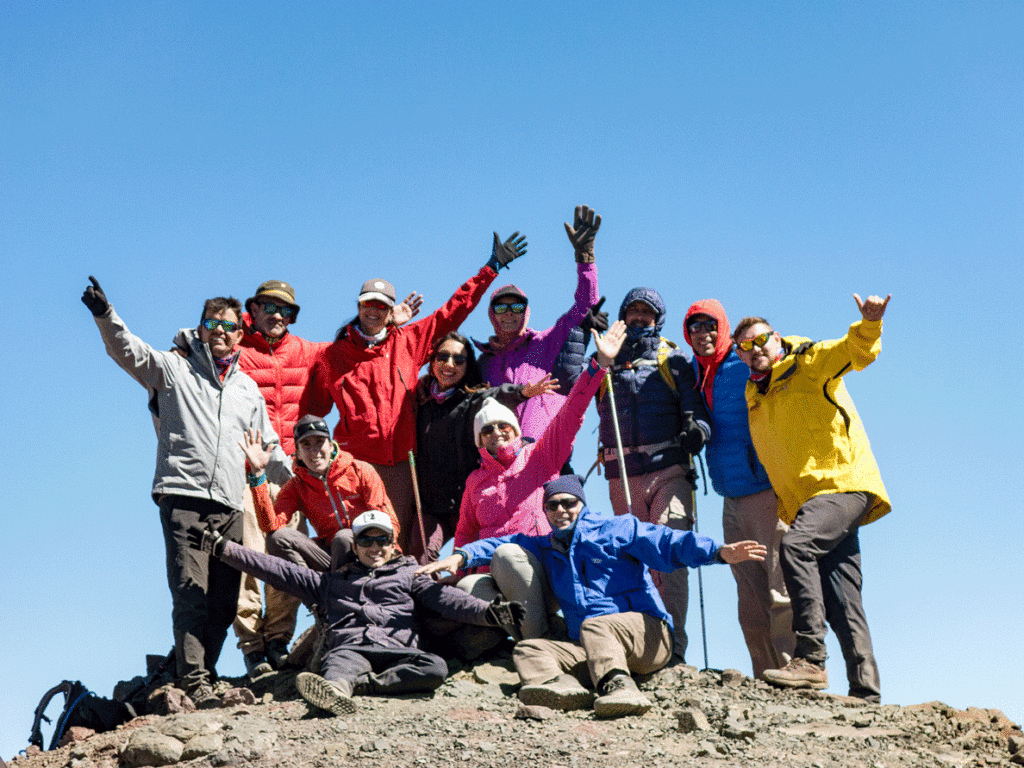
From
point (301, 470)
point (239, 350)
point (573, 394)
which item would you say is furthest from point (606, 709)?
point (239, 350)

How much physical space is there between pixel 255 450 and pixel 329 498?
82 cm

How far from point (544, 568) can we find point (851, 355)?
3177 millimetres

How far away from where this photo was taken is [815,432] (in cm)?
1080

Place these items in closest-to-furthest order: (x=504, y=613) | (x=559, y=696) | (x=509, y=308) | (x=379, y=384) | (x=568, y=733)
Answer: (x=568, y=733) < (x=559, y=696) < (x=504, y=613) < (x=379, y=384) < (x=509, y=308)

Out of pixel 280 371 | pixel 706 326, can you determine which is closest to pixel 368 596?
pixel 280 371

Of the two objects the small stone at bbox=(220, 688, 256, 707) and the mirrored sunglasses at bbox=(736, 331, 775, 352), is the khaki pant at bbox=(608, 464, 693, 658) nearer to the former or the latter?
the mirrored sunglasses at bbox=(736, 331, 775, 352)

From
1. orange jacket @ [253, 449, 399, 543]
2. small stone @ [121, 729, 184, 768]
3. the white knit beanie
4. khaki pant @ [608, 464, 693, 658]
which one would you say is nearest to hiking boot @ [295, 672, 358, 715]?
small stone @ [121, 729, 184, 768]

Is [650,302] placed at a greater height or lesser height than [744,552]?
greater

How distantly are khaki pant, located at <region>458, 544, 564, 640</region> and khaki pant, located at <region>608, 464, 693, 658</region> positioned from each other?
136 centimetres

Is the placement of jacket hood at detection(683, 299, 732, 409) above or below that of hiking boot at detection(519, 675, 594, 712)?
above

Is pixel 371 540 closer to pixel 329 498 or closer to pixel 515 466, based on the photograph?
pixel 329 498

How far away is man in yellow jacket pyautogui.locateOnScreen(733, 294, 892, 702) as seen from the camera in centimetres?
1019

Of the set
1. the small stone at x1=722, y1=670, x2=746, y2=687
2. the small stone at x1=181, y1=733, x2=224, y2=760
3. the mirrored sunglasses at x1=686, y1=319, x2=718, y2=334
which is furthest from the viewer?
the mirrored sunglasses at x1=686, y1=319, x2=718, y2=334

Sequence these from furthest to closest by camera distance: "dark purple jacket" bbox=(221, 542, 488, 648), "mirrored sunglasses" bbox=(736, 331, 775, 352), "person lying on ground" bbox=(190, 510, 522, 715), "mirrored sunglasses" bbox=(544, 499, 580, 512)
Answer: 1. "mirrored sunglasses" bbox=(736, 331, 775, 352)
2. "mirrored sunglasses" bbox=(544, 499, 580, 512)
3. "dark purple jacket" bbox=(221, 542, 488, 648)
4. "person lying on ground" bbox=(190, 510, 522, 715)
